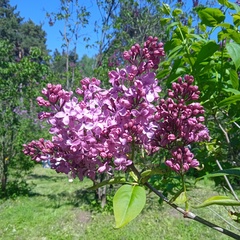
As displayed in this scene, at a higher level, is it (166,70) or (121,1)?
(121,1)

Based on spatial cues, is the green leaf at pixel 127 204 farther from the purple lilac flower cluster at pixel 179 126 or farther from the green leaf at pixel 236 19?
the green leaf at pixel 236 19

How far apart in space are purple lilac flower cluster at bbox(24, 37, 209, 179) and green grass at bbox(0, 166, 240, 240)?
454 cm

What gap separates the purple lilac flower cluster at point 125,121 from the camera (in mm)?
908

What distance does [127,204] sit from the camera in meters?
0.78

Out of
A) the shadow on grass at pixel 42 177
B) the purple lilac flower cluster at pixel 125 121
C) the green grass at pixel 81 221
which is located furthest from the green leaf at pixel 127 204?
the shadow on grass at pixel 42 177

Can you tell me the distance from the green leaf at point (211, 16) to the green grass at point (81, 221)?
15.0ft

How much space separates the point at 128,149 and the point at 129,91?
169 millimetres

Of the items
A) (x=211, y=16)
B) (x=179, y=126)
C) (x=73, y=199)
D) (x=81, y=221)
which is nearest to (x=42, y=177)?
(x=73, y=199)

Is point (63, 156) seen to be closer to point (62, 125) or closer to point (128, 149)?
point (62, 125)

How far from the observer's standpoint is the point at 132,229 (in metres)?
5.54

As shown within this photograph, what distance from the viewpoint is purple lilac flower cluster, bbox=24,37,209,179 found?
0.91 m

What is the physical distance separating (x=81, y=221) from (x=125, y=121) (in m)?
5.47

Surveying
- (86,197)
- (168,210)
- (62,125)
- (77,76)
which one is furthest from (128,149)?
(77,76)

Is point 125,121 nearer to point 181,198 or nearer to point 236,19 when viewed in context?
point 181,198
